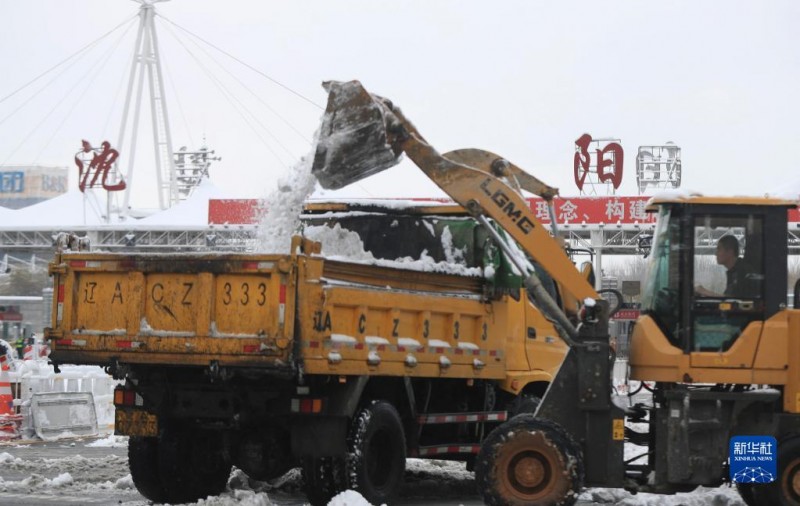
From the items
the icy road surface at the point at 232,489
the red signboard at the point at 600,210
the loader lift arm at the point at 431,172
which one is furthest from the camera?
the red signboard at the point at 600,210

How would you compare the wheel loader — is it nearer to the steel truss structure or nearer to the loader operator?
the loader operator

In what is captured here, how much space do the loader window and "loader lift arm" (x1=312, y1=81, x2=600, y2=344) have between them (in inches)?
36.7

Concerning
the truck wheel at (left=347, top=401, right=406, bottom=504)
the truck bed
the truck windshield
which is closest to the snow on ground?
the truck bed

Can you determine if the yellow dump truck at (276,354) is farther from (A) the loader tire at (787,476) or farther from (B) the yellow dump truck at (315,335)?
(A) the loader tire at (787,476)

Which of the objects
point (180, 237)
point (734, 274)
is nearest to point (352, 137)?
point (734, 274)

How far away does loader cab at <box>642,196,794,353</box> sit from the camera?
996 cm

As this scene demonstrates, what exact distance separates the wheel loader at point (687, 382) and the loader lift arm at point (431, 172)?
0.60 meters

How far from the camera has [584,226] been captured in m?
46.3

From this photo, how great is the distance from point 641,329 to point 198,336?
358cm

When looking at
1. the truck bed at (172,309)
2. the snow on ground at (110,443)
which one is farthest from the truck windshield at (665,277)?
the snow on ground at (110,443)

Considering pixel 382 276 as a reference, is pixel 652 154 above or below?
above

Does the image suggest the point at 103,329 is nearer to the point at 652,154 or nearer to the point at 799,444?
the point at 799,444

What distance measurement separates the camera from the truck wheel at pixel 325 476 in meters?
10.4

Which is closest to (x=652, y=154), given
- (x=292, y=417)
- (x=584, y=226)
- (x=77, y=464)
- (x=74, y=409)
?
(x=584, y=226)
